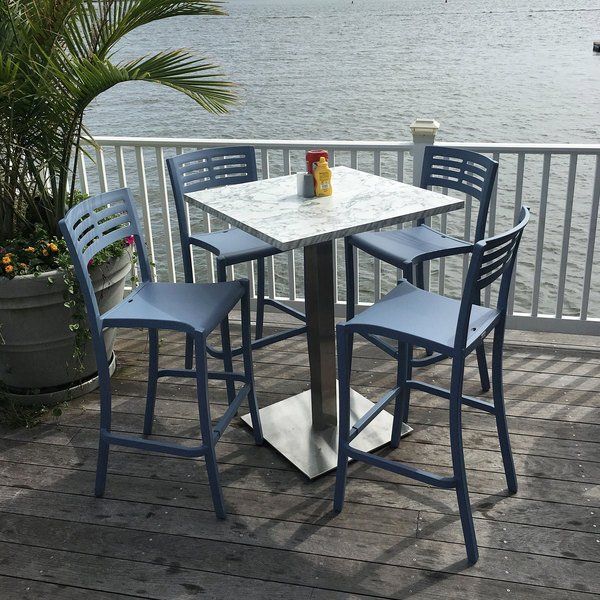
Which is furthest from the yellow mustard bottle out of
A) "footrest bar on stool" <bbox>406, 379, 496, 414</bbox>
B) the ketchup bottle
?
"footrest bar on stool" <bbox>406, 379, 496, 414</bbox>

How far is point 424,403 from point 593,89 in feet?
70.4

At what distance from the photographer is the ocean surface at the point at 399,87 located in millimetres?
16797

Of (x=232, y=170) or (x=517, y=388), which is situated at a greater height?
(x=232, y=170)

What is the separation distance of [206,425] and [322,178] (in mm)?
1080

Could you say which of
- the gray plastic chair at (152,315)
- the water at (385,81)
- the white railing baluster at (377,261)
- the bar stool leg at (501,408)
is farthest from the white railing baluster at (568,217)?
the water at (385,81)

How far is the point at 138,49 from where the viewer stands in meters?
29.9

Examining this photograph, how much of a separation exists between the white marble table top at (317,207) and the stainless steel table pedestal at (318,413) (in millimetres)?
203

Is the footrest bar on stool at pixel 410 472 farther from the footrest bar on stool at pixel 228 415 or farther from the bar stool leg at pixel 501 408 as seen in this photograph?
the footrest bar on stool at pixel 228 415

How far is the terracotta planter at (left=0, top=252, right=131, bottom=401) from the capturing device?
305 cm

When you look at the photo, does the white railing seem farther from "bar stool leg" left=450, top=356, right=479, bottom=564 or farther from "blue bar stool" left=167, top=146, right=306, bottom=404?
"bar stool leg" left=450, top=356, right=479, bottom=564

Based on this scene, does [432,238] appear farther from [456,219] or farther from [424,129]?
Result: [456,219]

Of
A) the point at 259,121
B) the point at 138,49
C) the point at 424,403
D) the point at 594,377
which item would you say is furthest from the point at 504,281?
the point at 138,49

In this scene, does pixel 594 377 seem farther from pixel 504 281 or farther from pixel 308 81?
pixel 308 81

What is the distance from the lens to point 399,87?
2286 cm
